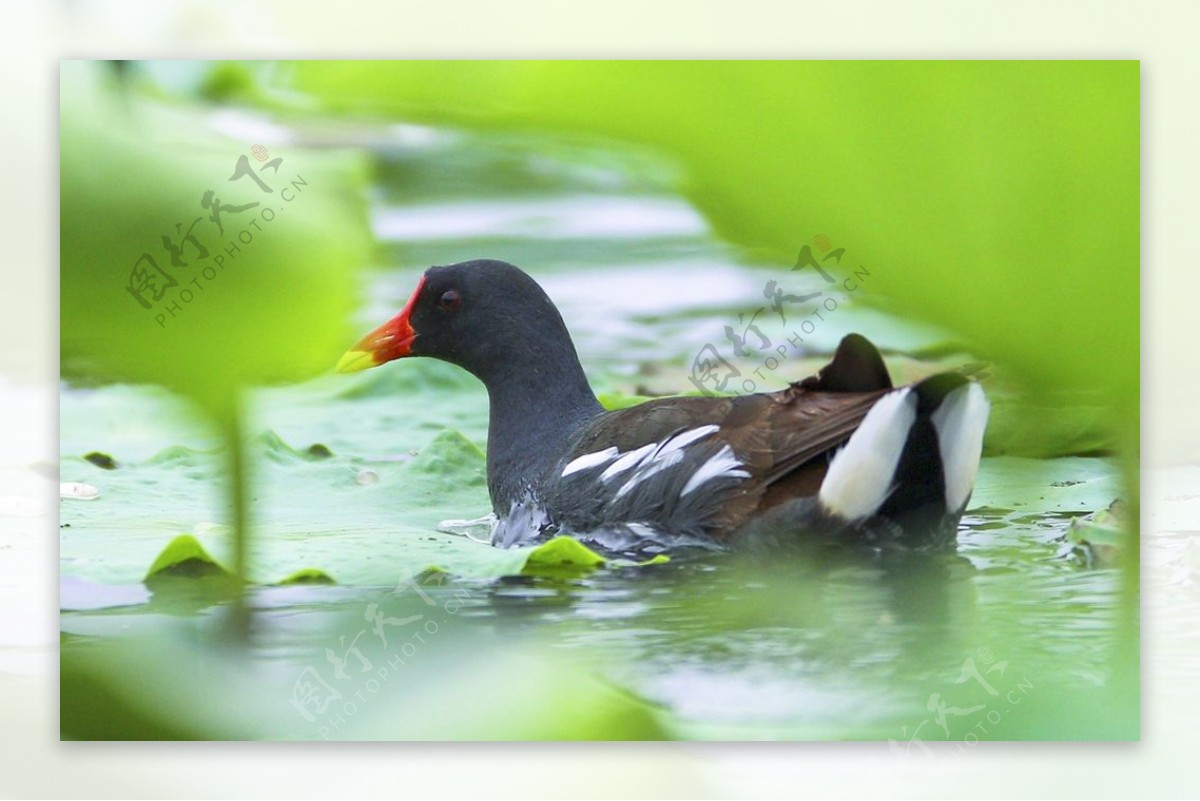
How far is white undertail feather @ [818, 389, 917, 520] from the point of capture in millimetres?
2264

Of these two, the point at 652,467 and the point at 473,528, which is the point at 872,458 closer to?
the point at 652,467

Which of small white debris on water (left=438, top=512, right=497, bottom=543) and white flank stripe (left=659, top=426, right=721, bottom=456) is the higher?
white flank stripe (left=659, top=426, right=721, bottom=456)

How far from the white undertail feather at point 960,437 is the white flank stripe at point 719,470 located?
1.12 feet

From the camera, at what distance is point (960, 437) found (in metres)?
2.38

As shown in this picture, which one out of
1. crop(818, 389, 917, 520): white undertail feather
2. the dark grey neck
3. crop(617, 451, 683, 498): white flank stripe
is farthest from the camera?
the dark grey neck

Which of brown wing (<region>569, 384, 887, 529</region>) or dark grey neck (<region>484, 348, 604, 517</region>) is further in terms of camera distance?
dark grey neck (<region>484, 348, 604, 517</region>)

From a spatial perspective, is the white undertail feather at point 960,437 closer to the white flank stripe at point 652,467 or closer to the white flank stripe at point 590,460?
the white flank stripe at point 652,467

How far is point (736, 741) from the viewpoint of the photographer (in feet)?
8.03

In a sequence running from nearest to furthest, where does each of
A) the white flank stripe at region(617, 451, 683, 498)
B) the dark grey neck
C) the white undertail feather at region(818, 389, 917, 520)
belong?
1. the white undertail feather at region(818, 389, 917, 520)
2. the white flank stripe at region(617, 451, 683, 498)
3. the dark grey neck

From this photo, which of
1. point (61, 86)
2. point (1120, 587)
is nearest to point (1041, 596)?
point (1120, 587)

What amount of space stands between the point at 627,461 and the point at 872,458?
44 cm

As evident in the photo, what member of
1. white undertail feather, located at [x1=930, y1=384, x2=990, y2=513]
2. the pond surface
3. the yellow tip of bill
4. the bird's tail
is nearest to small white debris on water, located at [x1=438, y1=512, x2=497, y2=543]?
the pond surface

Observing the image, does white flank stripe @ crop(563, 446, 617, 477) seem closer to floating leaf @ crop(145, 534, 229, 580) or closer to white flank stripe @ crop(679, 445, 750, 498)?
white flank stripe @ crop(679, 445, 750, 498)

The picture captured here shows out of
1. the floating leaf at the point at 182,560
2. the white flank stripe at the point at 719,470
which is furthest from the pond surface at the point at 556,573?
the white flank stripe at the point at 719,470
